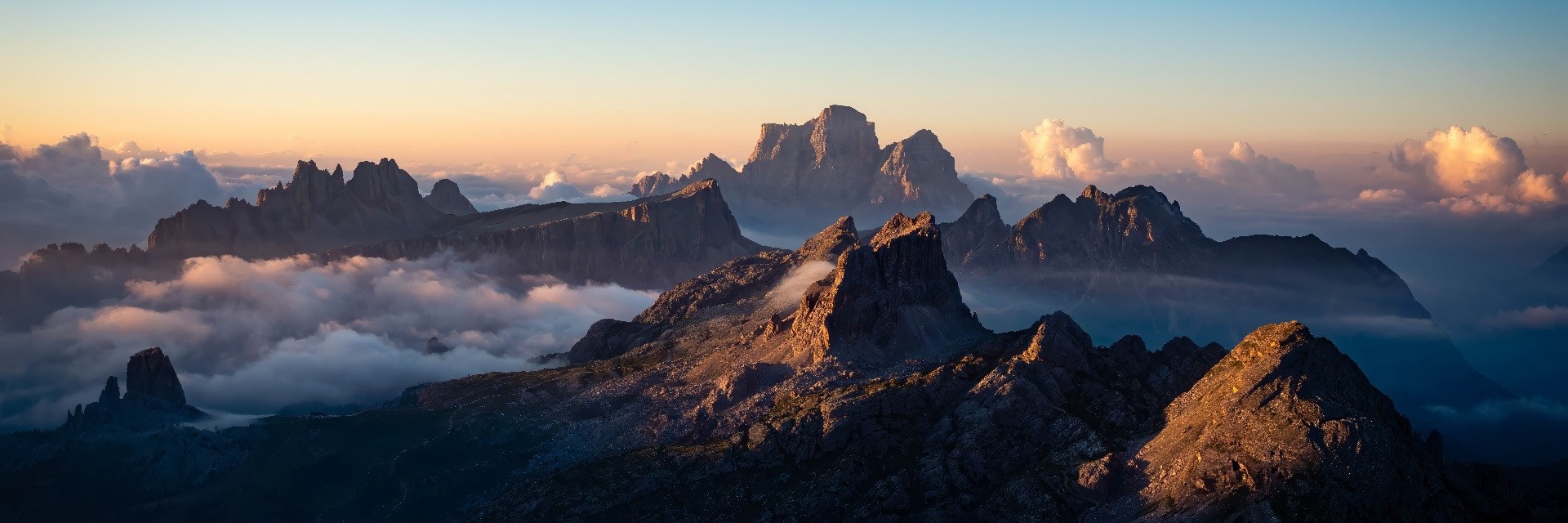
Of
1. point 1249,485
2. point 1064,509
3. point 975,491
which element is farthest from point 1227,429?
point 975,491

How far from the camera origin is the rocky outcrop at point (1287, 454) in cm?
→ 15900

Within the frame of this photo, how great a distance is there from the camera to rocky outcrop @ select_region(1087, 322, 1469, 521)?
15900cm

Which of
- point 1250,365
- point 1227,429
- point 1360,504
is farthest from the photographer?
point 1250,365

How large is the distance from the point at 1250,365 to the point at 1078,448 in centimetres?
3104

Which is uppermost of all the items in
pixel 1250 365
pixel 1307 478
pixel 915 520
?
pixel 1250 365

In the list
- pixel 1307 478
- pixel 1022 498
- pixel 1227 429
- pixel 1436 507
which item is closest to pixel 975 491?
pixel 1022 498

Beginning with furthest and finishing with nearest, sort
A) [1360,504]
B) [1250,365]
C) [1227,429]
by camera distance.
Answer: [1250,365]
[1227,429]
[1360,504]

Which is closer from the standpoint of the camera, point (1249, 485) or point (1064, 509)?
point (1249, 485)

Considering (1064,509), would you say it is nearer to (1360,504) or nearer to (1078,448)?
(1078,448)

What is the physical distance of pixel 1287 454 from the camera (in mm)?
164125

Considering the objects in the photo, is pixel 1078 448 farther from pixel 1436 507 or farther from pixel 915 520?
pixel 1436 507

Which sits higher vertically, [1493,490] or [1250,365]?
[1250,365]

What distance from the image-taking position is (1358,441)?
16188cm

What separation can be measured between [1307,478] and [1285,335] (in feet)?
110
